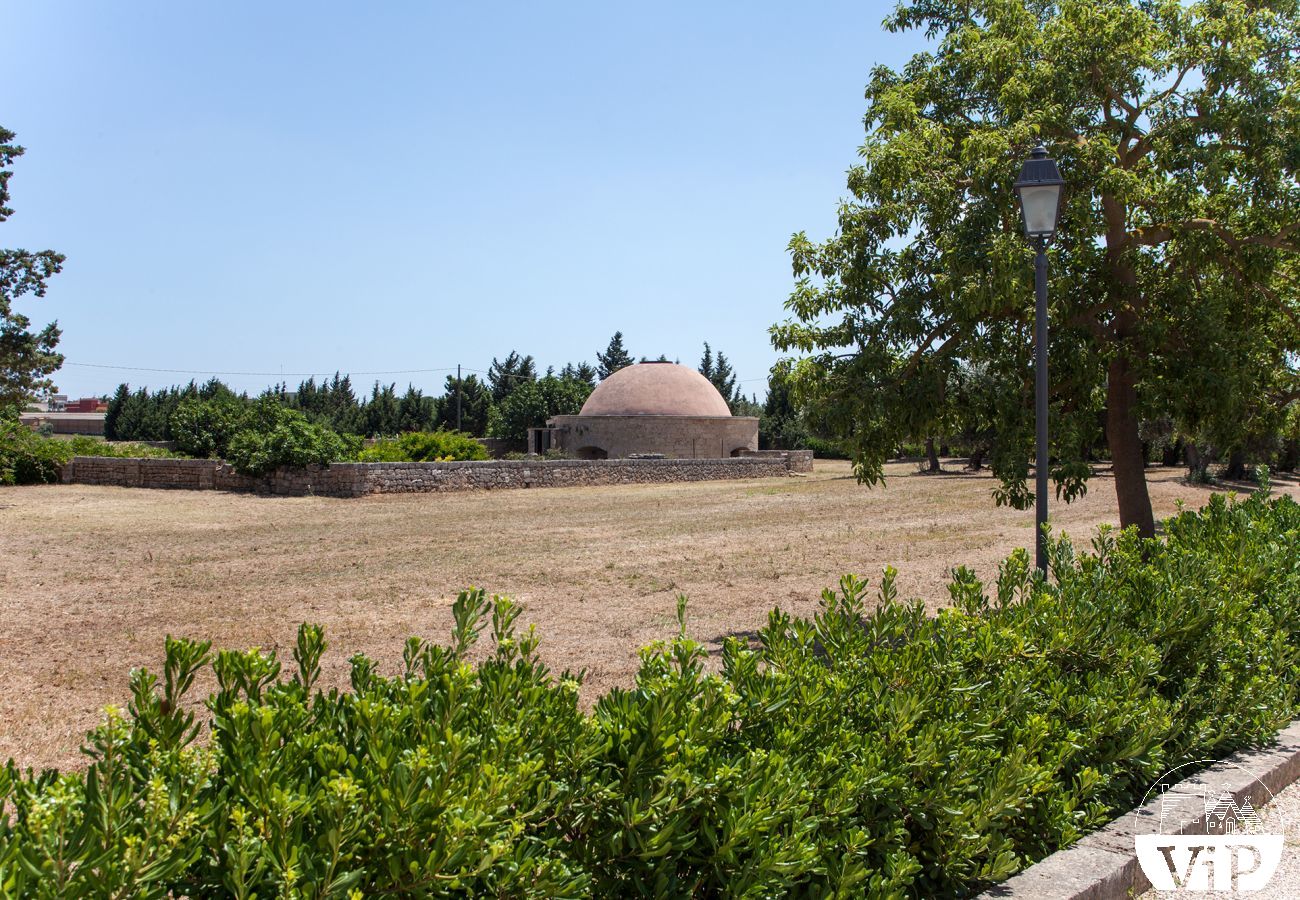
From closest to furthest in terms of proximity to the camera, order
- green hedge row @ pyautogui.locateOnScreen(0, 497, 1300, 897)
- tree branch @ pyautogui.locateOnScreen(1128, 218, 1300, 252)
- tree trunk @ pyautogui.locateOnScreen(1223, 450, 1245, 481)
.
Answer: green hedge row @ pyautogui.locateOnScreen(0, 497, 1300, 897)
tree branch @ pyautogui.locateOnScreen(1128, 218, 1300, 252)
tree trunk @ pyautogui.locateOnScreen(1223, 450, 1245, 481)

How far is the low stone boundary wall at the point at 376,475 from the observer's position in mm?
22203

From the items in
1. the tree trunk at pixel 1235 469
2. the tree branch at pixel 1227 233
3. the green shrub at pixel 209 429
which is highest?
the tree branch at pixel 1227 233

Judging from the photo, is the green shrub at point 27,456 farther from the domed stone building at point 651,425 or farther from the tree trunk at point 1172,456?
the tree trunk at point 1172,456

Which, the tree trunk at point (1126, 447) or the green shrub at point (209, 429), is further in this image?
the green shrub at point (209, 429)

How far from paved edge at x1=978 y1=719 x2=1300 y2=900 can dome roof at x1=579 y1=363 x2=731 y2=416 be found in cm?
3671

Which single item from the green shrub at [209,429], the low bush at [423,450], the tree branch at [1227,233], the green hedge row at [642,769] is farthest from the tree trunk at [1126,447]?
the green shrub at [209,429]

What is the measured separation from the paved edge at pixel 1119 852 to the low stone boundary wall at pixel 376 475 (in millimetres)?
20228

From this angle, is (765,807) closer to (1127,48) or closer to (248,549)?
(1127,48)

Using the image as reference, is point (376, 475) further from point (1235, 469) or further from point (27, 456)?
point (1235, 469)

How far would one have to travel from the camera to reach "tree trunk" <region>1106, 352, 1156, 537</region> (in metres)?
8.50

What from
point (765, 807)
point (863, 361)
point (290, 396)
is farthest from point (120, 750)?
point (290, 396)

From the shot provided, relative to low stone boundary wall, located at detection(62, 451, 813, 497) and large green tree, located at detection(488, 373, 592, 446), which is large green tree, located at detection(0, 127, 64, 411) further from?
large green tree, located at detection(488, 373, 592, 446)

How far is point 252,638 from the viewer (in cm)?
744

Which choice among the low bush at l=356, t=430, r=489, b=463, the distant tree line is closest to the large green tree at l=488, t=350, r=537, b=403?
the distant tree line
